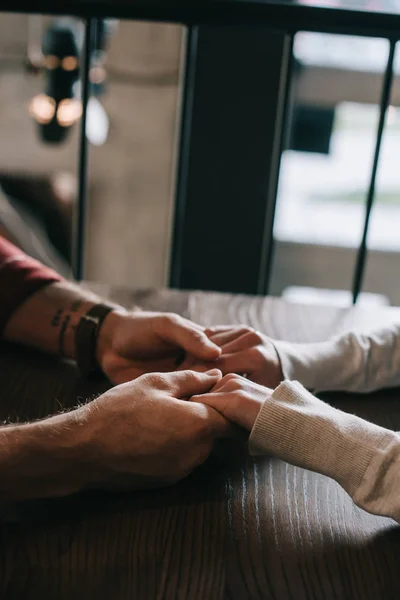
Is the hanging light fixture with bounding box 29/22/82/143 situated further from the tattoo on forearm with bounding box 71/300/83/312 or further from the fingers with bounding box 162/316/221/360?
the fingers with bounding box 162/316/221/360

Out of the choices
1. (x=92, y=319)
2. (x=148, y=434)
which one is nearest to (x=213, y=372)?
(x=148, y=434)

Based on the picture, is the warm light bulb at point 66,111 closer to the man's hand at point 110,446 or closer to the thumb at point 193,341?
the thumb at point 193,341

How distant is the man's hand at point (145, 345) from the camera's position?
3.14 feet

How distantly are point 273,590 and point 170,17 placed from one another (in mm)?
942

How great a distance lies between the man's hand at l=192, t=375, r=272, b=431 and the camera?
780mm

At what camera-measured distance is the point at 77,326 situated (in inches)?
42.5

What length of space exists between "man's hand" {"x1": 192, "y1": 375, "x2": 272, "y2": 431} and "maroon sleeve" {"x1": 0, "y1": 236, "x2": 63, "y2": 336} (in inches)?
17.4

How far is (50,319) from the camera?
111 centimetres

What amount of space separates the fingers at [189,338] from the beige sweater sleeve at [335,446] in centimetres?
17

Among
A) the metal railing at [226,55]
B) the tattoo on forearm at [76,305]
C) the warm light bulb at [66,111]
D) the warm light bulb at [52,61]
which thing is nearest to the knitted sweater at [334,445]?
the tattoo on forearm at [76,305]

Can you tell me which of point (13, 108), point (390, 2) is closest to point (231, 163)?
point (390, 2)

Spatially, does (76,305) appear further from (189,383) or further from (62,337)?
(189,383)

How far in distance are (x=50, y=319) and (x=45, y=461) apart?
0.41 m

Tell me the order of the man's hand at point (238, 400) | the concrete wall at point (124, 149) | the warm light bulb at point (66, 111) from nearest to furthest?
the man's hand at point (238, 400) → the warm light bulb at point (66, 111) → the concrete wall at point (124, 149)
